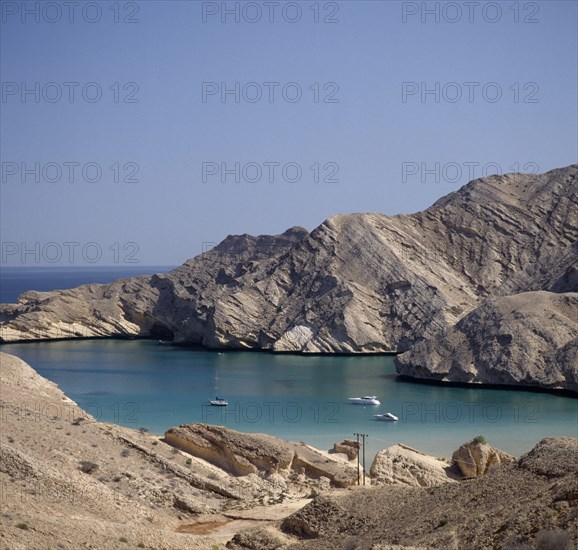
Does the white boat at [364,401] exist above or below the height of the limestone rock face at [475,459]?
below


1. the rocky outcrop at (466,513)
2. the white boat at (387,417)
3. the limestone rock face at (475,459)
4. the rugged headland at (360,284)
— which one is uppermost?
the rugged headland at (360,284)

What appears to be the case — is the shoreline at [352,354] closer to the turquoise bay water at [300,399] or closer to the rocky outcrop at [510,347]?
the rocky outcrop at [510,347]

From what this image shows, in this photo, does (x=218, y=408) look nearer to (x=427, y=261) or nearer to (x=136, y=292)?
(x=427, y=261)

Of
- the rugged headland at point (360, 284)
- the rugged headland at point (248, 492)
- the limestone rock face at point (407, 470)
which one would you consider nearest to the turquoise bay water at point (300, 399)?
the limestone rock face at point (407, 470)

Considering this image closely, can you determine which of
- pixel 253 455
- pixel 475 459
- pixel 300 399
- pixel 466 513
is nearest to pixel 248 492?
pixel 253 455

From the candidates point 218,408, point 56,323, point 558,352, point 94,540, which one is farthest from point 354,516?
point 56,323

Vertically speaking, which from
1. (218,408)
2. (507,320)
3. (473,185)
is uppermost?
(473,185)

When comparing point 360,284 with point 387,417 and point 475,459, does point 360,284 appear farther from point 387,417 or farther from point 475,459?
point 475,459
